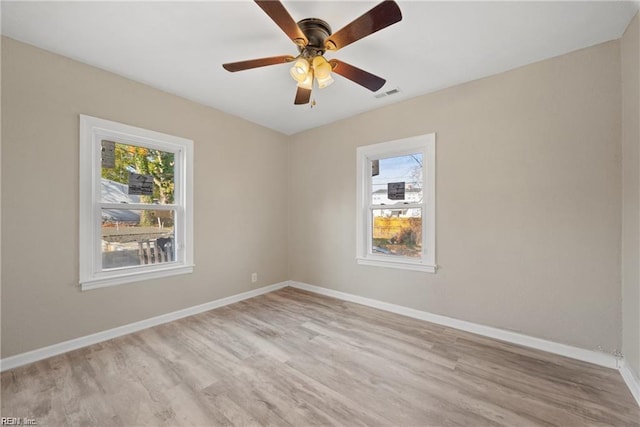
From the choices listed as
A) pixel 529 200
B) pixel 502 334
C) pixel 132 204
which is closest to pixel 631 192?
pixel 529 200

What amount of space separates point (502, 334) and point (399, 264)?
118cm

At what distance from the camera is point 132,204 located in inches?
108

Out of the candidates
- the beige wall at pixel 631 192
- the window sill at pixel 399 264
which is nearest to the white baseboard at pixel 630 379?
the beige wall at pixel 631 192

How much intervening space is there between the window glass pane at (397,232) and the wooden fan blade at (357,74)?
165cm

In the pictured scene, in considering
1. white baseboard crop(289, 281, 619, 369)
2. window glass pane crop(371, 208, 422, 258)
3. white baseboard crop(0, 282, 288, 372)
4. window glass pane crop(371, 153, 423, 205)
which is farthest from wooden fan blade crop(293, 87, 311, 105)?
white baseboard crop(0, 282, 288, 372)

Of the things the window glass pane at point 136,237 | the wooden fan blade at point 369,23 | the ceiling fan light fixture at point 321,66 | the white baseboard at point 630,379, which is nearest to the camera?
the wooden fan blade at point 369,23

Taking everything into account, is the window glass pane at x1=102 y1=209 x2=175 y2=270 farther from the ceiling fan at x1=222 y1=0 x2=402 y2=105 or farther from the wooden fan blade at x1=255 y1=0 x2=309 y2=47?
the wooden fan blade at x1=255 y1=0 x2=309 y2=47

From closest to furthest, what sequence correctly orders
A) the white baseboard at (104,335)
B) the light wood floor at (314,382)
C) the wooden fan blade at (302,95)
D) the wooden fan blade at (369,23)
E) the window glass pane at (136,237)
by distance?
the wooden fan blade at (369,23) → the light wood floor at (314,382) → the white baseboard at (104,335) → the wooden fan blade at (302,95) → the window glass pane at (136,237)

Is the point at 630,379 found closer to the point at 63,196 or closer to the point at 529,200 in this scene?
the point at 529,200

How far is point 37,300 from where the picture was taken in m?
2.17

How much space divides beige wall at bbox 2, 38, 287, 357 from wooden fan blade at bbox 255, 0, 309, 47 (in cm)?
206

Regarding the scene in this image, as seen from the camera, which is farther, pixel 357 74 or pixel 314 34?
pixel 357 74

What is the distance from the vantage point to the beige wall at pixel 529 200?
210 centimetres

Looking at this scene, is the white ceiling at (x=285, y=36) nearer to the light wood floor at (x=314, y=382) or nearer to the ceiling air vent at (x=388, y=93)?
the ceiling air vent at (x=388, y=93)
